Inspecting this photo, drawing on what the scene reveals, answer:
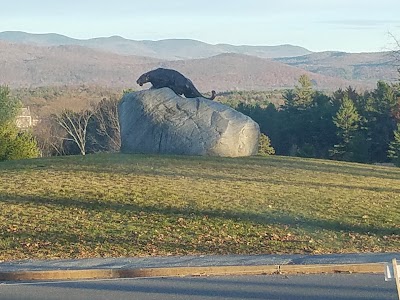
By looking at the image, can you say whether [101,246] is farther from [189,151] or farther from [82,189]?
[189,151]

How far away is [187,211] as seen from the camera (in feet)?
41.8

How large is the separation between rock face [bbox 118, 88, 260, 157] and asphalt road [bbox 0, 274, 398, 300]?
14.4 metres

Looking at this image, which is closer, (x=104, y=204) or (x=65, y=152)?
(x=104, y=204)

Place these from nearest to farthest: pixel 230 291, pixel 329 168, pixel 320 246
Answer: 1. pixel 230 291
2. pixel 320 246
3. pixel 329 168

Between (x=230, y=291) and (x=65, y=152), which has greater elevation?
(x=230, y=291)

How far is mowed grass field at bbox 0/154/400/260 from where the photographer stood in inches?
409

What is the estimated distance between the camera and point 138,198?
14031 mm

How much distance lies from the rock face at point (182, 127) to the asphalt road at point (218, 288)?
14.4 m

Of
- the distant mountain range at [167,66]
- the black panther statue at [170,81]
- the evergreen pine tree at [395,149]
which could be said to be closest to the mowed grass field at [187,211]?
the black panther statue at [170,81]

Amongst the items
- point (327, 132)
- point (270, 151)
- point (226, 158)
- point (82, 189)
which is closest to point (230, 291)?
point (82, 189)

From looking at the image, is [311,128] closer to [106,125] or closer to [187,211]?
[106,125]

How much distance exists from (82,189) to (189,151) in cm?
824

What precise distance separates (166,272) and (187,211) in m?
3.84

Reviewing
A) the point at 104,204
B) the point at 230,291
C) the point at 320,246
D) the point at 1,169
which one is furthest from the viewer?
the point at 1,169
